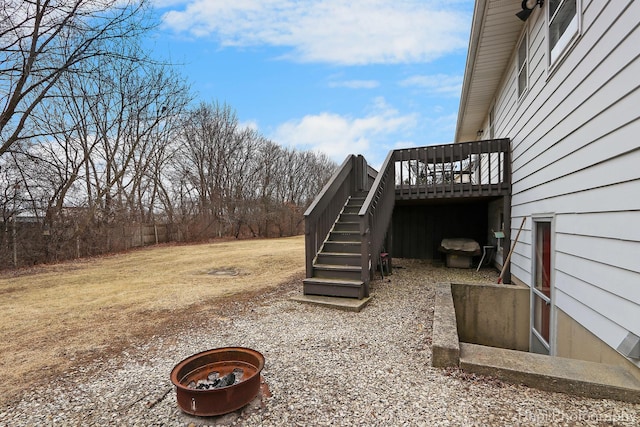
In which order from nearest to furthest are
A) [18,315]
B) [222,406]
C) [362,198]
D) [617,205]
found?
[222,406], [617,205], [18,315], [362,198]

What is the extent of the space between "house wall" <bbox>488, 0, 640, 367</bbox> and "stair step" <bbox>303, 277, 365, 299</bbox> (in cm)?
241

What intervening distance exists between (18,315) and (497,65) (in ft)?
30.7

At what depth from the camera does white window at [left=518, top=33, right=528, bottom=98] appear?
5.06 metres

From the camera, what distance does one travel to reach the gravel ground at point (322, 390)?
2055mm

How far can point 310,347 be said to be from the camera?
3221 millimetres

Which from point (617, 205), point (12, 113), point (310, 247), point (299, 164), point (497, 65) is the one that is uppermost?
point (299, 164)

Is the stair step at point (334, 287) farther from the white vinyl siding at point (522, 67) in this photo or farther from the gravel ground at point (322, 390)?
the white vinyl siding at point (522, 67)

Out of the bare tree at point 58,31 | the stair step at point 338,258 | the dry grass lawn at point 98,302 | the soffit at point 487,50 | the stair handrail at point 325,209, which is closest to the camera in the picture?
the dry grass lawn at point 98,302

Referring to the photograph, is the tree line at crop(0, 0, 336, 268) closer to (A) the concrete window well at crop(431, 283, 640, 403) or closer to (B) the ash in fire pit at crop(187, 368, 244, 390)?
(B) the ash in fire pit at crop(187, 368, 244, 390)

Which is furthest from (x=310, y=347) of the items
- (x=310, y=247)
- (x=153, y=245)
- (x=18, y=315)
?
(x=153, y=245)

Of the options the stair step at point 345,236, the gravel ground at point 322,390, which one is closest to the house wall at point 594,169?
the gravel ground at point 322,390

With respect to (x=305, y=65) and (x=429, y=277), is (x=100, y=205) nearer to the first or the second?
(x=305, y=65)

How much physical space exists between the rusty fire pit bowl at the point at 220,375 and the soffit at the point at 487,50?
5561mm

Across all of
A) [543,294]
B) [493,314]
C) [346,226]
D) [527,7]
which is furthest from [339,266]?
[527,7]
